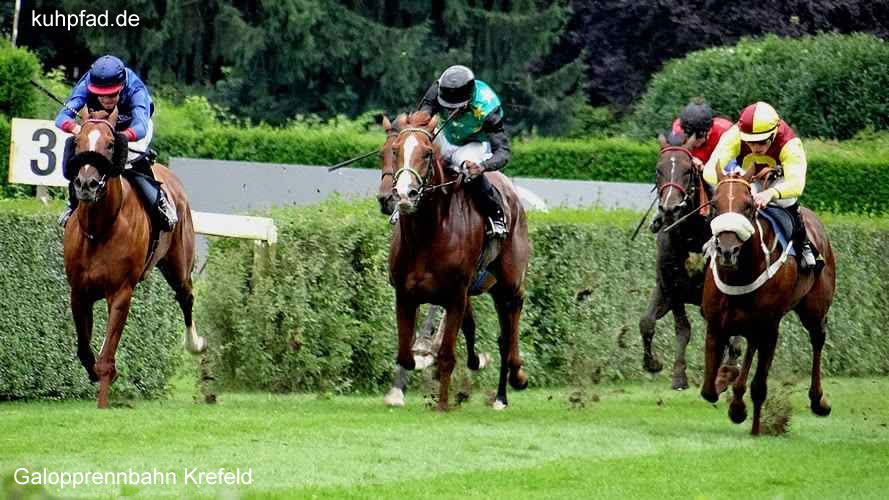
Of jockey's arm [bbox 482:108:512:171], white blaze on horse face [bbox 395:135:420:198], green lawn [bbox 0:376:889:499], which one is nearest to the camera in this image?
green lawn [bbox 0:376:889:499]

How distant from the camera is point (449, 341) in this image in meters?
12.9

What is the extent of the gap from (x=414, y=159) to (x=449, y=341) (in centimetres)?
153

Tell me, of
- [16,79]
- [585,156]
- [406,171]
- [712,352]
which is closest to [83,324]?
[406,171]

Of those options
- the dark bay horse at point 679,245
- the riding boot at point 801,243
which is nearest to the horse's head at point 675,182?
the dark bay horse at point 679,245

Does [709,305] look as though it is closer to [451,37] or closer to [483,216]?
[483,216]

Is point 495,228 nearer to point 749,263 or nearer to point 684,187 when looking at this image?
point 684,187

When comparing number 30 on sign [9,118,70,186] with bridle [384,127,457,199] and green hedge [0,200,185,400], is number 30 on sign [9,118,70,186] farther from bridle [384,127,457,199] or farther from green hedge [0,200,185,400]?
bridle [384,127,457,199]

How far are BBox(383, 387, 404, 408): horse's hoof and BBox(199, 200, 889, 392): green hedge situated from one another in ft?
3.96

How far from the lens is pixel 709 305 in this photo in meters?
12.3

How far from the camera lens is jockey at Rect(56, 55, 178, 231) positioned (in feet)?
41.1

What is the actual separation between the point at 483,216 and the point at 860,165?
52.2 ft

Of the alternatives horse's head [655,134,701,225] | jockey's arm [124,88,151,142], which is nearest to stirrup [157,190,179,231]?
jockey's arm [124,88,151,142]

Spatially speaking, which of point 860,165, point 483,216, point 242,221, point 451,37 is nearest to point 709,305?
point 483,216

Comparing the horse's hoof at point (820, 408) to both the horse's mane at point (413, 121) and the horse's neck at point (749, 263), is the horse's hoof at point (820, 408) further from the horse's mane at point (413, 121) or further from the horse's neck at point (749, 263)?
the horse's mane at point (413, 121)
